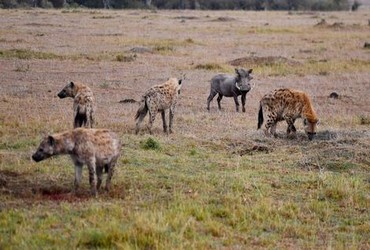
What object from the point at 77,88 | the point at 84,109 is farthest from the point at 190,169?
the point at 77,88

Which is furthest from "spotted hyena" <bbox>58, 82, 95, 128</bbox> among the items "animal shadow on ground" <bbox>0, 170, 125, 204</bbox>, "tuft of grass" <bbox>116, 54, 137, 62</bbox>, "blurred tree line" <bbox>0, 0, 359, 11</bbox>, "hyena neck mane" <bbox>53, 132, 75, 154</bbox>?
"blurred tree line" <bbox>0, 0, 359, 11</bbox>

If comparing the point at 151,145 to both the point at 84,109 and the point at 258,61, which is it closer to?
the point at 84,109

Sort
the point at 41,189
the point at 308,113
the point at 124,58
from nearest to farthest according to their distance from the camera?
the point at 41,189 → the point at 308,113 → the point at 124,58

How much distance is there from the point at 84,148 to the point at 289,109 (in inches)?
235

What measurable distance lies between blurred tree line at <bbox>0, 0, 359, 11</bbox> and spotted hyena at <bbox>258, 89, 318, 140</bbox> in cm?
5259

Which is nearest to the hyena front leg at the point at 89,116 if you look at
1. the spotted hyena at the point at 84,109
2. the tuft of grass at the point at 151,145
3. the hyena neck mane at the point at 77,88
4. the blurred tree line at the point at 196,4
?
the spotted hyena at the point at 84,109

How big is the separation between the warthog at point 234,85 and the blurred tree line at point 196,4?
156 ft

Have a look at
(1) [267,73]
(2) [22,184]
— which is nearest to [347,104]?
(1) [267,73]

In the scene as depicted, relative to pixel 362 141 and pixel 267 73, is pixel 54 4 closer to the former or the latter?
pixel 267 73

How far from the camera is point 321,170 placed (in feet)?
36.0

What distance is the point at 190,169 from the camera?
10.7 m

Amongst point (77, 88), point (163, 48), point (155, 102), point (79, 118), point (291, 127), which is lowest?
point (163, 48)

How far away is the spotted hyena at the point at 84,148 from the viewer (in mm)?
8812

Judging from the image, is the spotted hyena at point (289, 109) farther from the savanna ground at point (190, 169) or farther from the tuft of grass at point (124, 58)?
the tuft of grass at point (124, 58)
